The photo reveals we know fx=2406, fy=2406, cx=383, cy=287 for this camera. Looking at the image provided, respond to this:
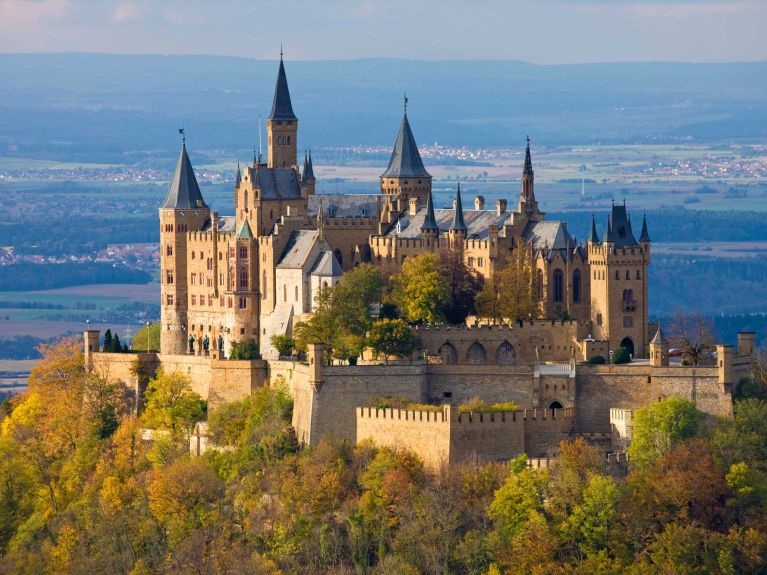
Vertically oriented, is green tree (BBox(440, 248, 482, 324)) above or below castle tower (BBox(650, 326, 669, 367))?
above

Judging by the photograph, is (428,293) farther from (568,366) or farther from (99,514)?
(99,514)

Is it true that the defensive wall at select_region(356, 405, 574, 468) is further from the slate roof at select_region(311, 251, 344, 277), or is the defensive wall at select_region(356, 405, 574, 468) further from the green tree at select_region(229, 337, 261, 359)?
the slate roof at select_region(311, 251, 344, 277)

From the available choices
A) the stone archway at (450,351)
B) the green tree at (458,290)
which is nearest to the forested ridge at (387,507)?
the stone archway at (450,351)

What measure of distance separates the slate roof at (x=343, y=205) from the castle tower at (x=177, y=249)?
479 centimetres

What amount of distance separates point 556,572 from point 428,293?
56.6 feet

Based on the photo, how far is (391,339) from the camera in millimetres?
83125

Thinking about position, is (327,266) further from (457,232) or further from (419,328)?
(457,232)

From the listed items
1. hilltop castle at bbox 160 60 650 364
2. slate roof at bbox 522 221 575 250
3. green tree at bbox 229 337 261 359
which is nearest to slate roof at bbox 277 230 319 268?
hilltop castle at bbox 160 60 650 364

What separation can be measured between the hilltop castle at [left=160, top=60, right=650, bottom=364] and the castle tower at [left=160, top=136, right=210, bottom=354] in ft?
0.13

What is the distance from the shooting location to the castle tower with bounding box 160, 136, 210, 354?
95250 millimetres

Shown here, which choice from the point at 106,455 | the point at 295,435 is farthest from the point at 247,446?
the point at 106,455

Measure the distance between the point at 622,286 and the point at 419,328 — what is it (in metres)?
7.39

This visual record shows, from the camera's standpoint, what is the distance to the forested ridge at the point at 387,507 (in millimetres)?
73375

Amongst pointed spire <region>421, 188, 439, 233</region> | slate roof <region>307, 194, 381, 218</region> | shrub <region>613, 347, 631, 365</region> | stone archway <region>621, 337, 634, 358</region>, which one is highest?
slate roof <region>307, 194, 381, 218</region>
